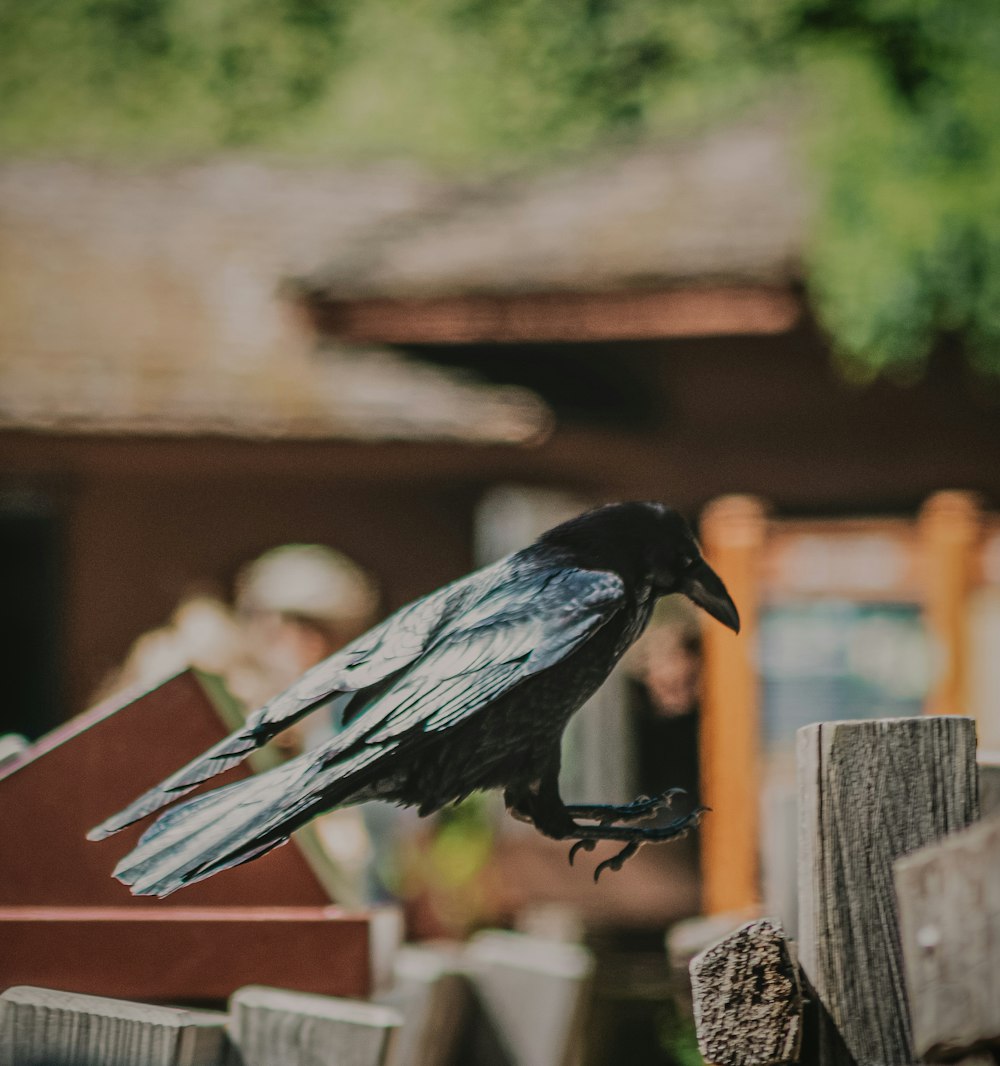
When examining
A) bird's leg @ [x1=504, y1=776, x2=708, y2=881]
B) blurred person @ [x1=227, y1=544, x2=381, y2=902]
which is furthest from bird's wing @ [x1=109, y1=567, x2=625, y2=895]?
blurred person @ [x1=227, y1=544, x2=381, y2=902]

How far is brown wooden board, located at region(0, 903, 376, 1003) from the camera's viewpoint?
5.84 ft

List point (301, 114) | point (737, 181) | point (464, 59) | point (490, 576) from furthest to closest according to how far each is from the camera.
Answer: point (301, 114), point (464, 59), point (737, 181), point (490, 576)

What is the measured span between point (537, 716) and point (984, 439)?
17.1 ft

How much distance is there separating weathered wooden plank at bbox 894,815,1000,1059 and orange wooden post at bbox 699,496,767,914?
517 centimetres

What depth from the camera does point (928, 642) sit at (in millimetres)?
6266

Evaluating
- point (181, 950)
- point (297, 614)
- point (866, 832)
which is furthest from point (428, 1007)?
point (297, 614)

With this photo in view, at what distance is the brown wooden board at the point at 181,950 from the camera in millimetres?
1781

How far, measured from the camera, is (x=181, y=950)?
181cm

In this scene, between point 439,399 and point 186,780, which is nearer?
point 186,780

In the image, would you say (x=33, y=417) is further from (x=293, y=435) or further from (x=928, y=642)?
(x=928, y=642)

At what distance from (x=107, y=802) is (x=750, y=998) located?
35.8 inches

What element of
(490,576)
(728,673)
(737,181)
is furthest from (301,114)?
(490,576)

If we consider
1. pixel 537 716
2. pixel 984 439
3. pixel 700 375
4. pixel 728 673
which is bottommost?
pixel 537 716

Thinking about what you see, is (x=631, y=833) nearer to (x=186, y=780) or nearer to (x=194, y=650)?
(x=186, y=780)
